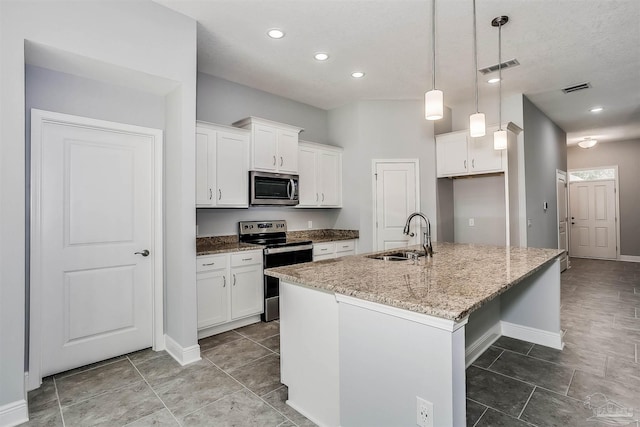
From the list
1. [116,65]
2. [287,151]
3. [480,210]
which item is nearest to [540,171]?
[480,210]

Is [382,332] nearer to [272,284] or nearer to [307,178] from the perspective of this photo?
[272,284]

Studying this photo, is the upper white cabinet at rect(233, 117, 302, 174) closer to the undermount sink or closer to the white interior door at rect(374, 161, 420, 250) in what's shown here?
the white interior door at rect(374, 161, 420, 250)

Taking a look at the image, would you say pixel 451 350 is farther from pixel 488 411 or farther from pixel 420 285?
pixel 488 411

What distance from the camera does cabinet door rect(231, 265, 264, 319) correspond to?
3590 mm

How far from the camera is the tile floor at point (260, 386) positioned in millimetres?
2045

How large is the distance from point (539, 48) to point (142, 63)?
147 inches

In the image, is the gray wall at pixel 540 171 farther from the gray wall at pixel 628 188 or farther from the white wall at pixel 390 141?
the gray wall at pixel 628 188

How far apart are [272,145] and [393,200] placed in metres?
1.98

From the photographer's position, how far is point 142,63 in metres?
2.58

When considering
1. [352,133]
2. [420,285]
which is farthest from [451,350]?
[352,133]

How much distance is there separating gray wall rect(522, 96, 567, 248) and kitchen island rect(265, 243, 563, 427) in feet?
9.10

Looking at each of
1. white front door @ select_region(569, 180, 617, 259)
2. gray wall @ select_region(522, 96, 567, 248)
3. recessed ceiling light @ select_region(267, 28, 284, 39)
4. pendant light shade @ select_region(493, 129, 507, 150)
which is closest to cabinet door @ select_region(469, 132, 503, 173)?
gray wall @ select_region(522, 96, 567, 248)

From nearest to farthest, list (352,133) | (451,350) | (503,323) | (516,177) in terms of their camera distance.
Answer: (451,350) → (503,323) → (516,177) → (352,133)

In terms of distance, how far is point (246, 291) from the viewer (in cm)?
369
